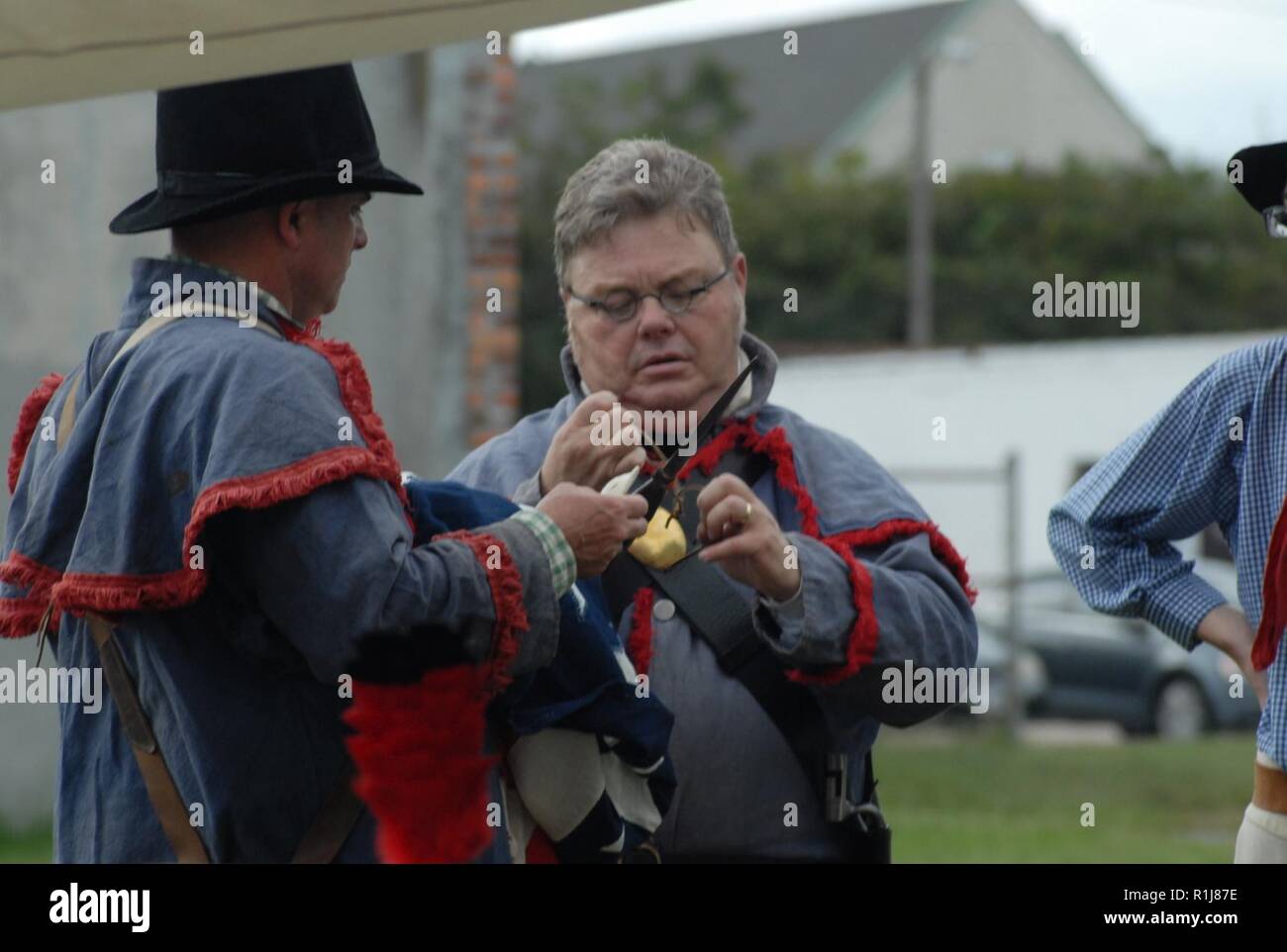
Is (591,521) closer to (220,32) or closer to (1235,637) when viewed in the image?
(220,32)

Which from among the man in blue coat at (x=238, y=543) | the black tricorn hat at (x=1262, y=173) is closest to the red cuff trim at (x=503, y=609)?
the man in blue coat at (x=238, y=543)

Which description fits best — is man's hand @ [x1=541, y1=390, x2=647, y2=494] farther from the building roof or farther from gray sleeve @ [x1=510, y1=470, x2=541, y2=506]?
the building roof

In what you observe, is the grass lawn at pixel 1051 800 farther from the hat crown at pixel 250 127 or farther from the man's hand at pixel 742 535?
the hat crown at pixel 250 127

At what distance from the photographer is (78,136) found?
848 cm

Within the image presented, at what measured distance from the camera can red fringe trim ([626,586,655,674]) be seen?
3262mm

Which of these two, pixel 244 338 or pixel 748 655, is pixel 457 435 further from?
pixel 244 338

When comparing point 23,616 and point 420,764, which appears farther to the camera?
point 23,616

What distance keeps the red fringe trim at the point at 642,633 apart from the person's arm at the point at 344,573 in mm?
739

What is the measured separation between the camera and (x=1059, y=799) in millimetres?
11133

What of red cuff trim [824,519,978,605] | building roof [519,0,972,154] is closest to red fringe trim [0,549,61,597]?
red cuff trim [824,519,978,605]

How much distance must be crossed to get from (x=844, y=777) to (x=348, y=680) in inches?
42.7

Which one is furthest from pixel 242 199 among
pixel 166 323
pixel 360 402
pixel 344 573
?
pixel 344 573

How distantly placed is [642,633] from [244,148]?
3.60 ft

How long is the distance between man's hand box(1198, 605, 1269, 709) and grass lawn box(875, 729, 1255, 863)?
501cm
